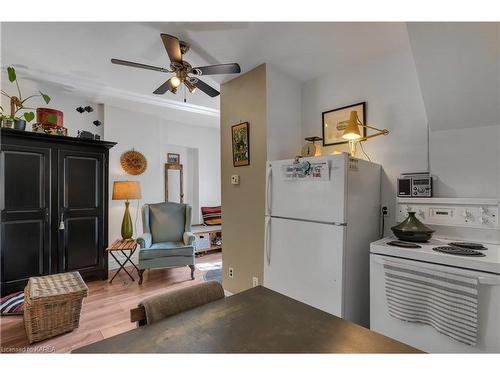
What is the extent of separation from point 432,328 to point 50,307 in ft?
8.80

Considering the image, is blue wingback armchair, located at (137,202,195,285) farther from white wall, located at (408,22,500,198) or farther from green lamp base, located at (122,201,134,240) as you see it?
white wall, located at (408,22,500,198)

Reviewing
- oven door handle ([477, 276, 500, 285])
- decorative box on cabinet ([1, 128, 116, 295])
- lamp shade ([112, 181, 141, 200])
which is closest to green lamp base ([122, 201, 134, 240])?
lamp shade ([112, 181, 141, 200])

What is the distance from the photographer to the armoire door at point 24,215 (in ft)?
8.55

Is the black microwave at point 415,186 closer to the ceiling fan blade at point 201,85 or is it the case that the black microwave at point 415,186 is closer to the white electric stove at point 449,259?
the white electric stove at point 449,259

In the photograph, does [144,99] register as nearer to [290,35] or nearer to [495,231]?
[290,35]

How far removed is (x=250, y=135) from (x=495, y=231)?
6.66ft

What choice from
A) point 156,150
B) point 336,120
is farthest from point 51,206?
point 336,120

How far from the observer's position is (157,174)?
14.4ft

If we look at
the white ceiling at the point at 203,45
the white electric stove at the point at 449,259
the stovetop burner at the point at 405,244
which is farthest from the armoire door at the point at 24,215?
the stovetop burner at the point at 405,244

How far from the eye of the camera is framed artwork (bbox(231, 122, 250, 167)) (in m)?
2.62

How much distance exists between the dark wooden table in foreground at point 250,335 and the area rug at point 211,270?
261cm

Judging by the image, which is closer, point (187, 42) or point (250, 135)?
point (187, 42)
